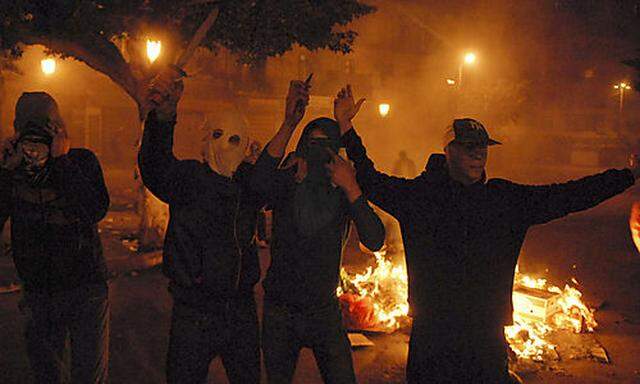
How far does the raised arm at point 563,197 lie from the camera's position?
3.00 m

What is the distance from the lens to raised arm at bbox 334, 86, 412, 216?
10.5ft

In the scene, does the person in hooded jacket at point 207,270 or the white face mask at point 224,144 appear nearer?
the person in hooded jacket at point 207,270

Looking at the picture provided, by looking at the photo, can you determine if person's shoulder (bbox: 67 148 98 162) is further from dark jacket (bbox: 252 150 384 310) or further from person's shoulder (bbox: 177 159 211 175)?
dark jacket (bbox: 252 150 384 310)

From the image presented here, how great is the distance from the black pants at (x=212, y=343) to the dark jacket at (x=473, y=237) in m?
1.06

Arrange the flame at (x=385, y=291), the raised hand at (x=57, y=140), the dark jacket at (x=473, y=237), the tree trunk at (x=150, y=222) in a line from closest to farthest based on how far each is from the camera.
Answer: the dark jacket at (x=473, y=237), the raised hand at (x=57, y=140), the flame at (x=385, y=291), the tree trunk at (x=150, y=222)

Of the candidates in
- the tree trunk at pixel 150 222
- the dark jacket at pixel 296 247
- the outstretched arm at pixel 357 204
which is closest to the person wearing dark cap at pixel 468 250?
the outstretched arm at pixel 357 204

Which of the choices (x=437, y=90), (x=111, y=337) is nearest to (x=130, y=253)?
(x=111, y=337)

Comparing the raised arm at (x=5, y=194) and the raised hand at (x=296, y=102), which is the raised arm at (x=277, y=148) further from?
the raised arm at (x=5, y=194)

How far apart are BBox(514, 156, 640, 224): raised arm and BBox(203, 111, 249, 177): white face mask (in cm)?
174

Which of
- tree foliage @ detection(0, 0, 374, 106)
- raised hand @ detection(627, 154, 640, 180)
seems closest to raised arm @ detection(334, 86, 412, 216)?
raised hand @ detection(627, 154, 640, 180)

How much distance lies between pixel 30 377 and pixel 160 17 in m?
6.84

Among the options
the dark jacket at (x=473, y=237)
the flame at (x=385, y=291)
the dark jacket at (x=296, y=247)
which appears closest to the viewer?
the dark jacket at (x=473, y=237)

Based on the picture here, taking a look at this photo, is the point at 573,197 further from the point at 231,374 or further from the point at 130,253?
the point at 130,253

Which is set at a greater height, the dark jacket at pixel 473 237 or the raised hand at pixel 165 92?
the raised hand at pixel 165 92
